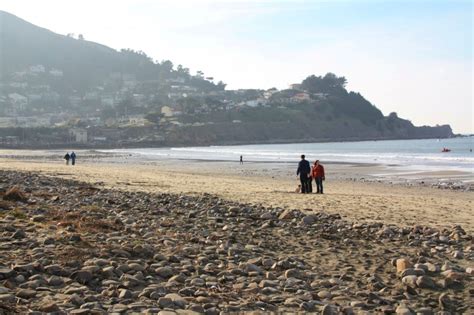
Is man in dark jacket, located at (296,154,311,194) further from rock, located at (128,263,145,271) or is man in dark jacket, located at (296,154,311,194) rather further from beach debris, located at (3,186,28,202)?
rock, located at (128,263,145,271)

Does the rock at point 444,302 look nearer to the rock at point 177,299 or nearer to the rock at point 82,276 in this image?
the rock at point 177,299

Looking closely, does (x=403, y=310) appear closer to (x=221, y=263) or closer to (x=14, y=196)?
(x=221, y=263)

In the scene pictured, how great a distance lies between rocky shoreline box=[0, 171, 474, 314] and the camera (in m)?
5.30

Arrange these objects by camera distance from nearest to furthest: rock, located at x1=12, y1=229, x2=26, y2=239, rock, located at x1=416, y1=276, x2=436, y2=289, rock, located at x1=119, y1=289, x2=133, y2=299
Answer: rock, located at x1=119, y1=289, x2=133, y2=299 < rock, located at x1=416, y1=276, x2=436, y2=289 < rock, located at x1=12, y1=229, x2=26, y2=239

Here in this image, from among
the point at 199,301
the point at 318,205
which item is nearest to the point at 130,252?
the point at 199,301

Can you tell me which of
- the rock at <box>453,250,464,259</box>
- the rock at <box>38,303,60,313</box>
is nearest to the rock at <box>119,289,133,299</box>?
the rock at <box>38,303,60,313</box>

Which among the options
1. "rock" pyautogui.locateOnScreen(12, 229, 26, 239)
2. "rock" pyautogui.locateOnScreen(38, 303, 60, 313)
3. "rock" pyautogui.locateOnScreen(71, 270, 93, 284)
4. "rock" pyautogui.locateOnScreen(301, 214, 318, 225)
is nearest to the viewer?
"rock" pyautogui.locateOnScreen(38, 303, 60, 313)

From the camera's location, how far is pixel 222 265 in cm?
676

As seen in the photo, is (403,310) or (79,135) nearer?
(403,310)

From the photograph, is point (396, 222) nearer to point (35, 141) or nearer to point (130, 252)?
point (130, 252)

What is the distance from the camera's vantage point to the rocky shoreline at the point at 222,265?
5.30 meters

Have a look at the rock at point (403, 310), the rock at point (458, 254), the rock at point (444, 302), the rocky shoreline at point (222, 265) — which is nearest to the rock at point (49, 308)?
the rocky shoreline at point (222, 265)

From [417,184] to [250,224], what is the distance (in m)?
18.7

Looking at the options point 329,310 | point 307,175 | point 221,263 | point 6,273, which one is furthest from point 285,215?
point 307,175
